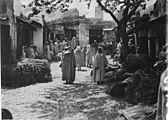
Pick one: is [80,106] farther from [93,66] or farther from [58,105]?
[93,66]

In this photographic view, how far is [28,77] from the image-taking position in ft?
16.2

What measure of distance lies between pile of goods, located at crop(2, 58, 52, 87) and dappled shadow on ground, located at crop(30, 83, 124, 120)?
25.9 inches

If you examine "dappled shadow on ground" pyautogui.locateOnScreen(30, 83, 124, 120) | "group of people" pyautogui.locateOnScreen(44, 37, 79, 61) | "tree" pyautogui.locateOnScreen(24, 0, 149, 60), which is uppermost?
"tree" pyautogui.locateOnScreen(24, 0, 149, 60)

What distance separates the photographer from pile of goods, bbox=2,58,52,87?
4.16 m

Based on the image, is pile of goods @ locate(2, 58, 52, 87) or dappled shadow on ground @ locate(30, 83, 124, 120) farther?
pile of goods @ locate(2, 58, 52, 87)

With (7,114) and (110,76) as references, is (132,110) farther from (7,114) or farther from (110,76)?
(110,76)

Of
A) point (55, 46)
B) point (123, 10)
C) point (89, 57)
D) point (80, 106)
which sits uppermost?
point (123, 10)

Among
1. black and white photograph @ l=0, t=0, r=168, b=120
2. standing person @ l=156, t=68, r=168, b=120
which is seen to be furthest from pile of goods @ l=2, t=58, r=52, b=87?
standing person @ l=156, t=68, r=168, b=120

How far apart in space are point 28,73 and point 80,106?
1.51 metres

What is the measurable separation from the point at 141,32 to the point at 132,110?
17.9 feet

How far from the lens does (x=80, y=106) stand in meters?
3.90

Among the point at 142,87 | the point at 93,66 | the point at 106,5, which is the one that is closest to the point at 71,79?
the point at 93,66

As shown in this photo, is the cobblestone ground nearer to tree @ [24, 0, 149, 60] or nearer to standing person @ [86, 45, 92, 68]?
tree @ [24, 0, 149, 60]

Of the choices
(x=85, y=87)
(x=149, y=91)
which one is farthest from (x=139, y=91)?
(x=85, y=87)
